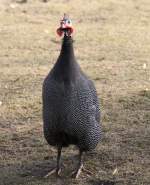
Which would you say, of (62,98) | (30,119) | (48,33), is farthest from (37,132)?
(48,33)

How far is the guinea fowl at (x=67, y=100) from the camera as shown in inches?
181

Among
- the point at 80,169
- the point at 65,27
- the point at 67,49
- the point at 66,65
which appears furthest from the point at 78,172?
the point at 65,27

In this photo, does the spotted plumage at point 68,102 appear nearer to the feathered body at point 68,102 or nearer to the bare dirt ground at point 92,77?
the feathered body at point 68,102

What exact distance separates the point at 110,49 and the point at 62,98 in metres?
4.77

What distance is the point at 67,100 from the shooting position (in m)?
4.59

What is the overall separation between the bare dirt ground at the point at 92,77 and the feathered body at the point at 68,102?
0.42 metres

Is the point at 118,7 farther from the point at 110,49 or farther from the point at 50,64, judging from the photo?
the point at 50,64

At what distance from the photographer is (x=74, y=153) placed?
538 cm

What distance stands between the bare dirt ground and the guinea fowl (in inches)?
16.6

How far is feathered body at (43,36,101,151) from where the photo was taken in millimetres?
4605

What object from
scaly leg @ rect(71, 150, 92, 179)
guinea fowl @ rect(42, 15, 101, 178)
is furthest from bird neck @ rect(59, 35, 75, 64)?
scaly leg @ rect(71, 150, 92, 179)

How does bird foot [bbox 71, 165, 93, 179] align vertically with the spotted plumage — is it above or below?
below

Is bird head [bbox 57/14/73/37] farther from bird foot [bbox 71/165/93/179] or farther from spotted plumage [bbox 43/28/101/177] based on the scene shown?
bird foot [bbox 71/165/93/179]

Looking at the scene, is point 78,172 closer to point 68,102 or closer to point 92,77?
point 68,102
